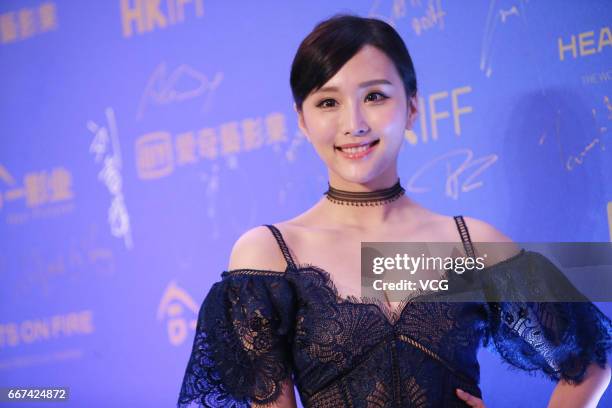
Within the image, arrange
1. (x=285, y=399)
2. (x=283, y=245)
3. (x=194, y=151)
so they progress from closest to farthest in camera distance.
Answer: (x=285, y=399)
(x=283, y=245)
(x=194, y=151)

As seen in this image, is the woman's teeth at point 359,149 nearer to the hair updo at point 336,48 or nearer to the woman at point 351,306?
the woman at point 351,306

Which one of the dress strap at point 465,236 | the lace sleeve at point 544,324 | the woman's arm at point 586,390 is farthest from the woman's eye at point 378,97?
the woman's arm at point 586,390

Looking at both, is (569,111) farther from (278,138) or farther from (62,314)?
(62,314)

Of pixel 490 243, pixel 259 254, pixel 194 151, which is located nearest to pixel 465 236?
pixel 490 243

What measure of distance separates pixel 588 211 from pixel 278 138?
93cm

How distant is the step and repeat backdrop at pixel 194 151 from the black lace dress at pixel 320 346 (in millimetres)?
565

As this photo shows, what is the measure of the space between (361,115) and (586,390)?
31.0 inches

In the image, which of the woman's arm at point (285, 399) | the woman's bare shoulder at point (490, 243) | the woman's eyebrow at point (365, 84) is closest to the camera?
the woman's arm at point (285, 399)

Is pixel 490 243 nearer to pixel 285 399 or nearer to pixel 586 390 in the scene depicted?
pixel 586 390

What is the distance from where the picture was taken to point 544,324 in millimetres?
1811

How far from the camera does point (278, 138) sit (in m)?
2.49

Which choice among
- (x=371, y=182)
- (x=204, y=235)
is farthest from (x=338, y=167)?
(x=204, y=235)

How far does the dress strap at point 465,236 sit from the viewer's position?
1.85 m

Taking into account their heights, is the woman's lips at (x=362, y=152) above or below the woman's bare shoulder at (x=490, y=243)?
above
